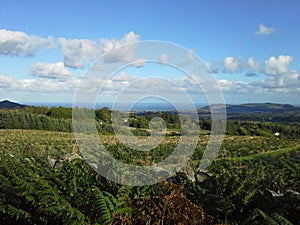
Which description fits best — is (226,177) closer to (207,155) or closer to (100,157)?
(100,157)

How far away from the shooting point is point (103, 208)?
12.6 ft

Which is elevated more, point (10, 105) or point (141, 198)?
point (10, 105)

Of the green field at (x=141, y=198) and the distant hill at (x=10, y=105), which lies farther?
the distant hill at (x=10, y=105)

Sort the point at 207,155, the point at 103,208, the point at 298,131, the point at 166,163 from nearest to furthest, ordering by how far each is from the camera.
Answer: the point at 103,208, the point at 166,163, the point at 207,155, the point at 298,131

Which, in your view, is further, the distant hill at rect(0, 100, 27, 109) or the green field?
the distant hill at rect(0, 100, 27, 109)

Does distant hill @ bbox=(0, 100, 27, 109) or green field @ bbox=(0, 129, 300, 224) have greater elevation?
distant hill @ bbox=(0, 100, 27, 109)

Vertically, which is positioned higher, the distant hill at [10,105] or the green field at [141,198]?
the distant hill at [10,105]

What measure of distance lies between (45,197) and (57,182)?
602mm

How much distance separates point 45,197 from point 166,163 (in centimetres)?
324

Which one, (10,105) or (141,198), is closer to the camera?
(141,198)

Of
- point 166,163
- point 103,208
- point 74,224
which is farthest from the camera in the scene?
point 166,163

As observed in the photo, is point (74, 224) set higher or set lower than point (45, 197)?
lower

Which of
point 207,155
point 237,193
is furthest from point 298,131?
point 237,193

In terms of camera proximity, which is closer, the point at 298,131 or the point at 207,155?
the point at 207,155
